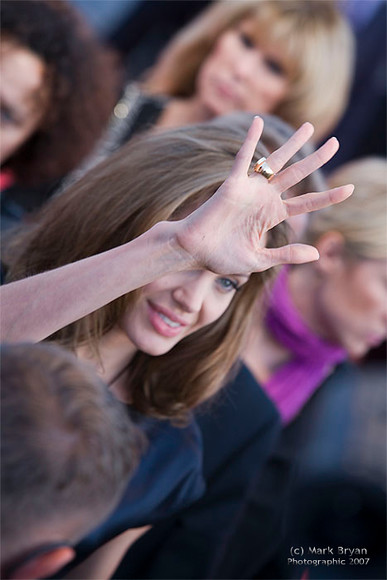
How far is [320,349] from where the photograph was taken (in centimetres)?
178

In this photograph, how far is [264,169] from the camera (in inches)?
33.7

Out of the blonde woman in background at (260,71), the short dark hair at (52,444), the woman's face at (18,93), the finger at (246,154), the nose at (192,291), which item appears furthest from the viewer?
the blonde woman in background at (260,71)

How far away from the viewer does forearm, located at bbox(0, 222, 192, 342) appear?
0.82 metres

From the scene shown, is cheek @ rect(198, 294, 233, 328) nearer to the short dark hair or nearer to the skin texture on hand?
the skin texture on hand

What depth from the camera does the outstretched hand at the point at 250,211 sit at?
2.67 ft

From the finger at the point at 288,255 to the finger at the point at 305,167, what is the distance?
0.07 meters

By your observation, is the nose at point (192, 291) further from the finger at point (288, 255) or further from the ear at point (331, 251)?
the ear at point (331, 251)

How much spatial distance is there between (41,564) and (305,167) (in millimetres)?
508

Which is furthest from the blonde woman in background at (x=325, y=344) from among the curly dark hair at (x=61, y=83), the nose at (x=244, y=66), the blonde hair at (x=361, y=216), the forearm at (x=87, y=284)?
the forearm at (x=87, y=284)

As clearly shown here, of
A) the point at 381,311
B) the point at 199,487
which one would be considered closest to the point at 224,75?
the point at 381,311

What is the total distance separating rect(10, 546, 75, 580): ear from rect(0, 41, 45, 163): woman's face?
1092 mm

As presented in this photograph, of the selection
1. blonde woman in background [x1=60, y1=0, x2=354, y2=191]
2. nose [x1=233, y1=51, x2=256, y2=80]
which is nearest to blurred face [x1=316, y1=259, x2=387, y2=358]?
blonde woman in background [x1=60, y1=0, x2=354, y2=191]

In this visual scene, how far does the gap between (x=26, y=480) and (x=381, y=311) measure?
1.24 m

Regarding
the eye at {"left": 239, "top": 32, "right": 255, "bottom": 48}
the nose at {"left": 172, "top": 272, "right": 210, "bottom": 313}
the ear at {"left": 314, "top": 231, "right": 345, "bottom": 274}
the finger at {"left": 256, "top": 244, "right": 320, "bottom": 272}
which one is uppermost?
the finger at {"left": 256, "top": 244, "right": 320, "bottom": 272}
